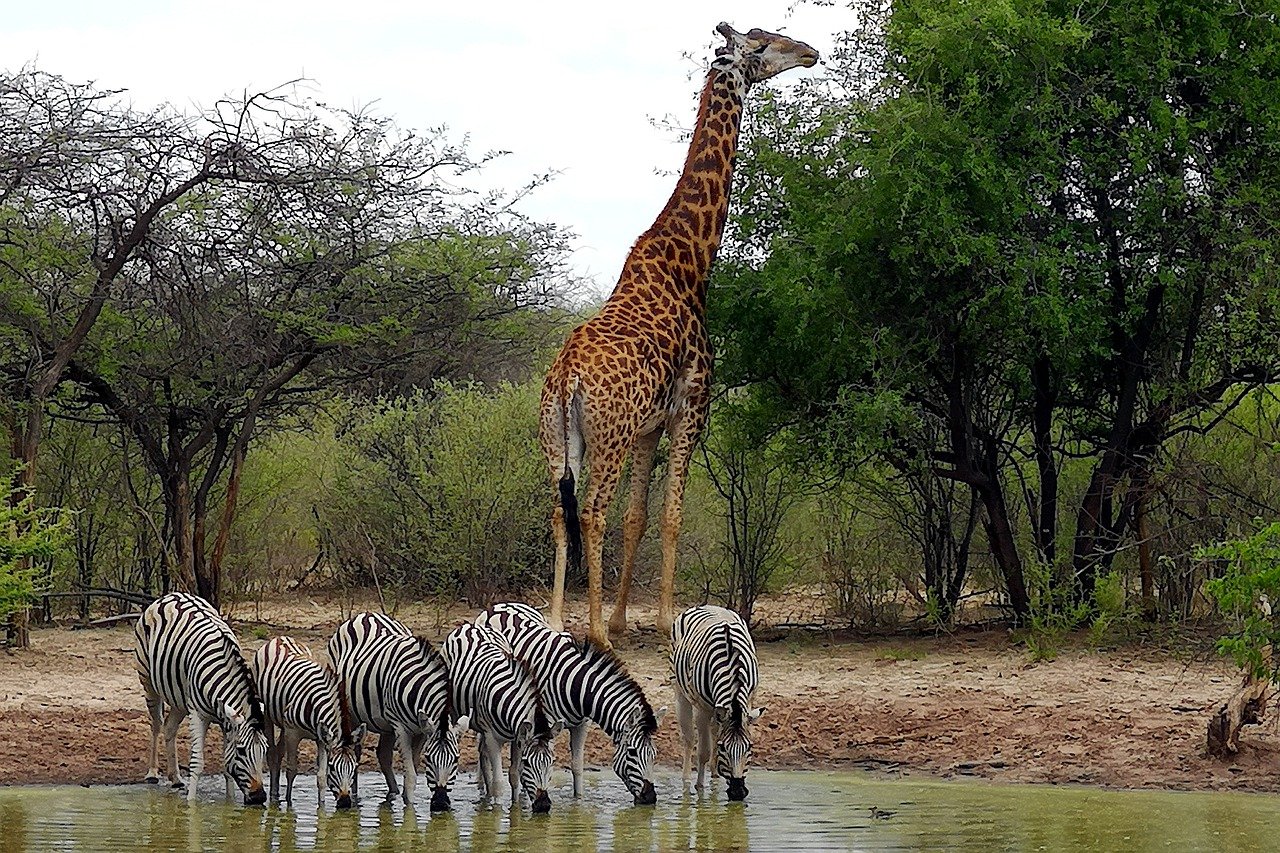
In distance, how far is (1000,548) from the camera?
16266mm

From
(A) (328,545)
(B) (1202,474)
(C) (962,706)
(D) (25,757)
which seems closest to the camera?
(D) (25,757)

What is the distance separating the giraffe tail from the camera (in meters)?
13.7

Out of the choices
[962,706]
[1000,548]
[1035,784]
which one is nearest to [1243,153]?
[1000,548]

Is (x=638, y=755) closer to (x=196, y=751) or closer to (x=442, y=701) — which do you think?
(x=442, y=701)

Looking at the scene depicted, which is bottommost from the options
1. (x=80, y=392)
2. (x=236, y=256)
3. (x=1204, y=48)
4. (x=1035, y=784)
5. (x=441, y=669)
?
(x=1035, y=784)

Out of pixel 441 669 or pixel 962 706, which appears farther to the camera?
pixel 962 706

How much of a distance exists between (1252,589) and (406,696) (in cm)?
484

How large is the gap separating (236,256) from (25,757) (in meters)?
7.16

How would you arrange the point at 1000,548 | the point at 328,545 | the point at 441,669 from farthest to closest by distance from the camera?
1. the point at 328,545
2. the point at 1000,548
3. the point at 441,669

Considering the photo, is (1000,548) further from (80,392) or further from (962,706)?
(80,392)

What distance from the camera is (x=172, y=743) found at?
34.2ft

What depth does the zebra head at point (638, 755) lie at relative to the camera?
9.52 meters

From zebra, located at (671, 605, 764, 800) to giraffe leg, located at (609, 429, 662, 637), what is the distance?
14.6 feet

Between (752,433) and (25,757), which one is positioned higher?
(752,433)
